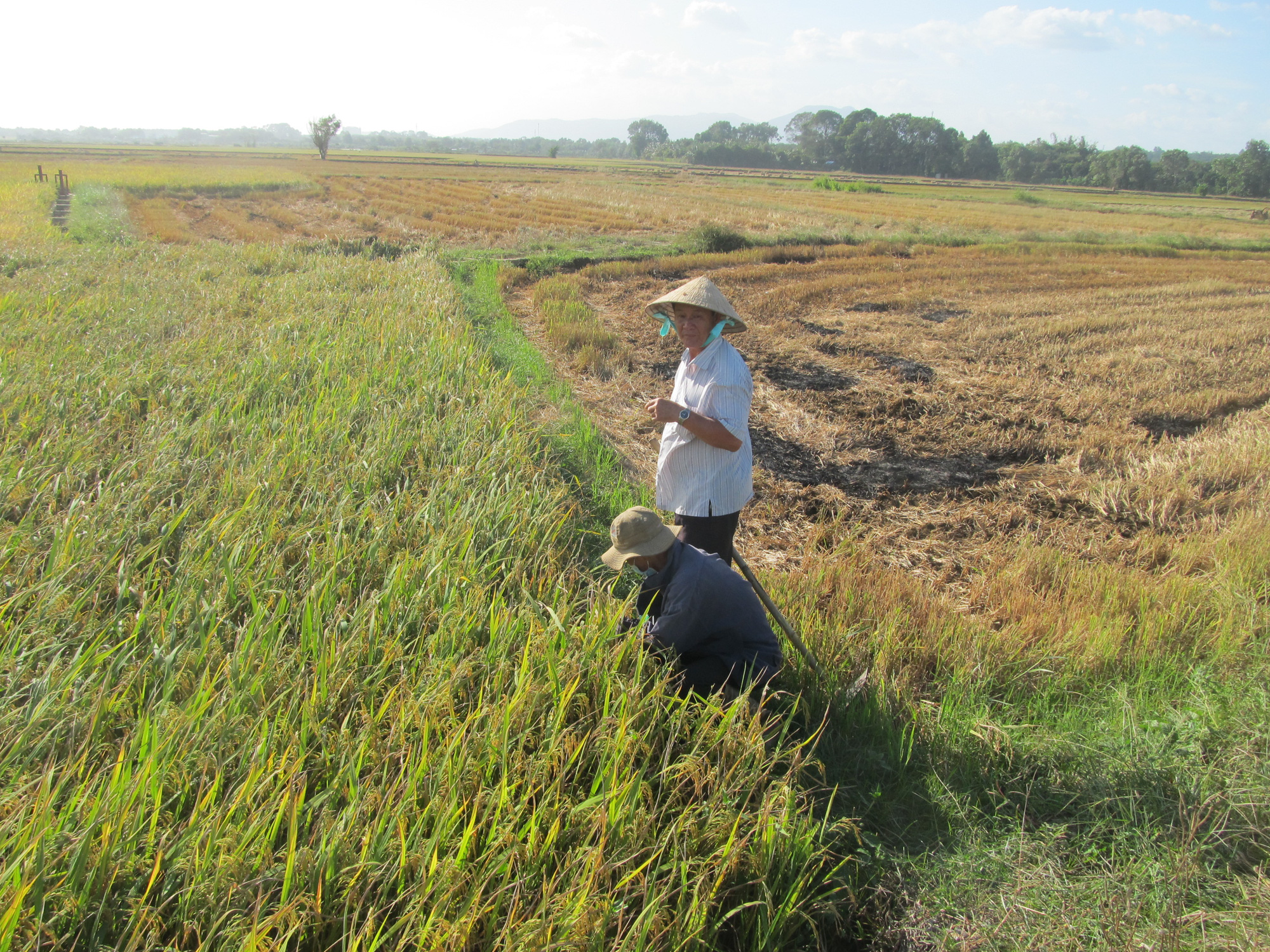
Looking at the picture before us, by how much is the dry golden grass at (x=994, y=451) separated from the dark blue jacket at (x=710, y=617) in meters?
0.78

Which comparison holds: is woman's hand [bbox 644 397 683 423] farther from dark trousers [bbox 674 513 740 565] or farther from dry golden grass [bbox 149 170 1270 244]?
dry golden grass [bbox 149 170 1270 244]

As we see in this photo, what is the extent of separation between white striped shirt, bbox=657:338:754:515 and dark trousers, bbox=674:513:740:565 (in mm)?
33

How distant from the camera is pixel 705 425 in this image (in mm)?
2773

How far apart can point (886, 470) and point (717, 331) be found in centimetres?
329

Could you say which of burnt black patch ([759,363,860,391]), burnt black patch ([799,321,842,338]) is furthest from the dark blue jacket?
burnt black patch ([799,321,842,338])

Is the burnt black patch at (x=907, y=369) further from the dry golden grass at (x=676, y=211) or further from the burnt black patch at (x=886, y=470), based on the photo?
the dry golden grass at (x=676, y=211)

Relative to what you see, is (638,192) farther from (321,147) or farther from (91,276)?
(321,147)

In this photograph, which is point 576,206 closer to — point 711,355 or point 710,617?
point 711,355

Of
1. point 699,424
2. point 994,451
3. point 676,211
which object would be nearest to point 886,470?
point 994,451

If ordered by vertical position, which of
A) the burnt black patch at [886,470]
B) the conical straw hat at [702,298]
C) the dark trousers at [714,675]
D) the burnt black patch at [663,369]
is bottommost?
Result: the burnt black patch at [886,470]

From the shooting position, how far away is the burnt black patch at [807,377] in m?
7.77

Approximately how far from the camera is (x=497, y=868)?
1.51 m

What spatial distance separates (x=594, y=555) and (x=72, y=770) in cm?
217

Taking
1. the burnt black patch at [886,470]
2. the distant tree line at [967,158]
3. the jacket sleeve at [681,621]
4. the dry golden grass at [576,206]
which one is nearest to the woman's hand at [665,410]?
the jacket sleeve at [681,621]
